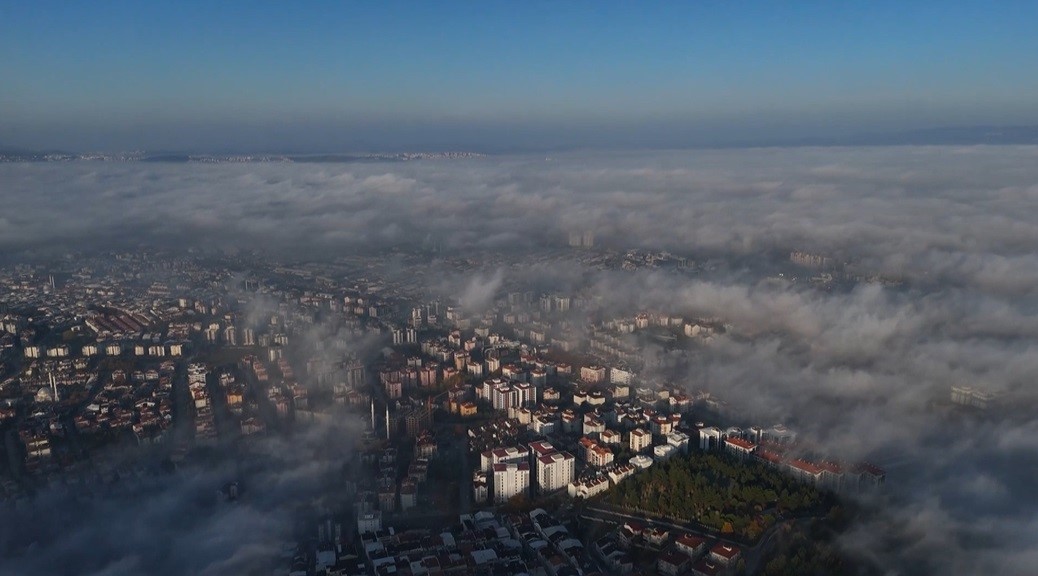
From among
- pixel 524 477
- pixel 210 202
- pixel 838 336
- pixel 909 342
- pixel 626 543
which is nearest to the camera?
pixel 626 543

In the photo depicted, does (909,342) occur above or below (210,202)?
below

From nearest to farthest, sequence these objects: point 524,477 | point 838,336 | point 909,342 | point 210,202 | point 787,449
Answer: point 524,477
point 787,449
point 909,342
point 838,336
point 210,202

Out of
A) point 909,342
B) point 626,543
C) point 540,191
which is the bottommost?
point 626,543

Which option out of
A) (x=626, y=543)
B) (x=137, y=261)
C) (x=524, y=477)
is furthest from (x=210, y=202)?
(x=626, y=543)

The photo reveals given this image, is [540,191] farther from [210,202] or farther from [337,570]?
[337,570]

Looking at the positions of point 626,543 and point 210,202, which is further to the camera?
point 210,202

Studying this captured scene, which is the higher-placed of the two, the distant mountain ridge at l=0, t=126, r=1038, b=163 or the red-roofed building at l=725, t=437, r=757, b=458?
the distant mountain ridge at l=0, t=126, r=1038, b=163

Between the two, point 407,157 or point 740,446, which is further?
point 407,157

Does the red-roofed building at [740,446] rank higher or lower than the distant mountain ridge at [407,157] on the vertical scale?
lower

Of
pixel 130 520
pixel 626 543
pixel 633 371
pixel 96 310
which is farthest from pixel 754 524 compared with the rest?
pixel 96 310

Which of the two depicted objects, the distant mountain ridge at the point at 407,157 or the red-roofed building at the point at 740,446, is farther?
the distant mountain ridge at the point at 407,157

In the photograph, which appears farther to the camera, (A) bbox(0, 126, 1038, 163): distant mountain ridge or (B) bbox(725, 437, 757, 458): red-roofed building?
(A) bbox(0, 126, 1038, 163): distant mountain ridge
